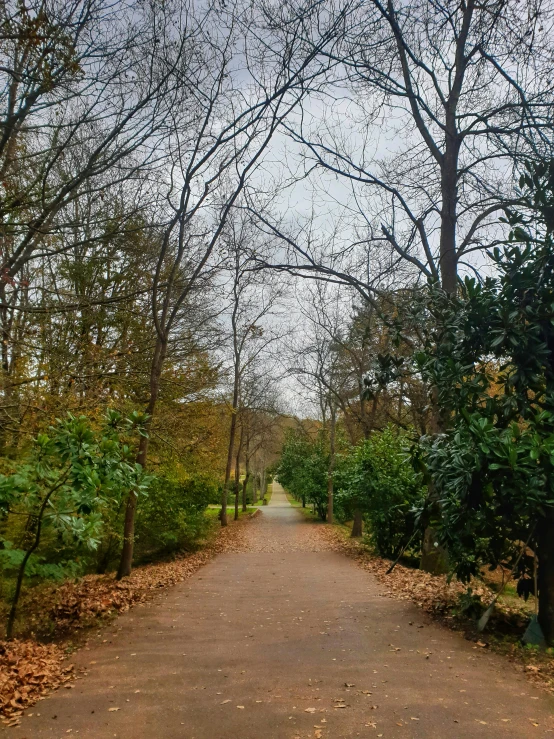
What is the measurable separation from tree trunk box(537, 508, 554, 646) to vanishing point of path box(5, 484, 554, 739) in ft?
2.41

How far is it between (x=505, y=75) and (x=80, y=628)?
989cm

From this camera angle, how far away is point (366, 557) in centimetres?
1681

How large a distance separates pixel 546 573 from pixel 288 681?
320 cm

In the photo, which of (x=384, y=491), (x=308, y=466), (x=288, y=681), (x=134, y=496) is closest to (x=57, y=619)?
(x=134, y=496)

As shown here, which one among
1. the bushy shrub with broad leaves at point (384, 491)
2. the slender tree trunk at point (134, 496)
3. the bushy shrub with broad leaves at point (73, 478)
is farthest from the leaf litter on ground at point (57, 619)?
the bushy shrub with broad leaves at point (384, 491)

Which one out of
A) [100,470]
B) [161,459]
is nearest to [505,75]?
[100,470]

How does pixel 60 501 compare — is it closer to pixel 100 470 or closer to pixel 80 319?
pixel 100 470

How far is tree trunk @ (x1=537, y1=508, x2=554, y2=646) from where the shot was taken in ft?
20.4

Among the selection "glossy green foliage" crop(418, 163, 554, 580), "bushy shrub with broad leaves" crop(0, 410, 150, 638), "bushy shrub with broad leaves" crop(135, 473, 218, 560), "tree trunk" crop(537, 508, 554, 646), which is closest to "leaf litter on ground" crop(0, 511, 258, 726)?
"bushy shrub with broad leaves" crop(0, 410, 150, 638)

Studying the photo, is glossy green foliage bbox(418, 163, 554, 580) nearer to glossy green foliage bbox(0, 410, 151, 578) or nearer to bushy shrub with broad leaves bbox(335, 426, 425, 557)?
glossy green foliage bbox(0, 410, 151, 578)

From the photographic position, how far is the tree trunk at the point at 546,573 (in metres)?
6.21

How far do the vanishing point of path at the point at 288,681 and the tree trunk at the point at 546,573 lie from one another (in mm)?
734

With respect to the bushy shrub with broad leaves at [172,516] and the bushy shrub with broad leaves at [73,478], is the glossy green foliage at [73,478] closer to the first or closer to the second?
the bushy shrub with broad leaves at [73,478]

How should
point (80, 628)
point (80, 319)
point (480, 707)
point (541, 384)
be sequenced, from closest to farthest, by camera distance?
1. point (480, 707)
2. point (541, 384)
3. point (80, 628)
4. point (80, 319)
